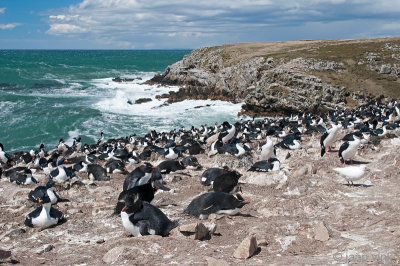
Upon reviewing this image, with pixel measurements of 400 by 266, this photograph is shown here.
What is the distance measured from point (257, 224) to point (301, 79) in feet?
123

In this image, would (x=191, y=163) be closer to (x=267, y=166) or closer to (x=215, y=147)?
(x=215, y=147)

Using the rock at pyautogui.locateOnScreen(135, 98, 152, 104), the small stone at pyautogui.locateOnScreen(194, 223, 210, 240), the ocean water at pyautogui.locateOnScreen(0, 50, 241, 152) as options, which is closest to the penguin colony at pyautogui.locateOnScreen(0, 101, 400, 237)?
the small stone at pyautogui.locateOnScreen(194, 223, 210, 240)

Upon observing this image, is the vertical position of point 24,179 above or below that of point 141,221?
below

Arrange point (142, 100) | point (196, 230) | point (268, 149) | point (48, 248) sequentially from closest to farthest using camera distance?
point (196, 230) < point (48, 248) < point (268, 149) < point (142, 100)

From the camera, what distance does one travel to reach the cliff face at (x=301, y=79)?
40.8m

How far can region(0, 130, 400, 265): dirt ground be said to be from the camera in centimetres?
604

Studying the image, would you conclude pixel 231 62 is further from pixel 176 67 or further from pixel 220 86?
pixel 176 67

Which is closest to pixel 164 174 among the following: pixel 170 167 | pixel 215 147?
pixel 170 167

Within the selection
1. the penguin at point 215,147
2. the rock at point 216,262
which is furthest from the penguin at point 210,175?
the rock at point 216,262

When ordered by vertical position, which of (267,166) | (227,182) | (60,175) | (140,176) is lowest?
(60,175)

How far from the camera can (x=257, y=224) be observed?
763 cm

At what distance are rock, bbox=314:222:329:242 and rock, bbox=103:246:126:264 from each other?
3586 millimetres

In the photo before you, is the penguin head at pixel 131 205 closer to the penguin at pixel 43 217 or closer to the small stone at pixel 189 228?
the small stone at pixel 189 228

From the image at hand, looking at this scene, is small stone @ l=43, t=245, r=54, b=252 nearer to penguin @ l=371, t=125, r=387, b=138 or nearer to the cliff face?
penguin @ l=371, t=125, r=387, b=138
